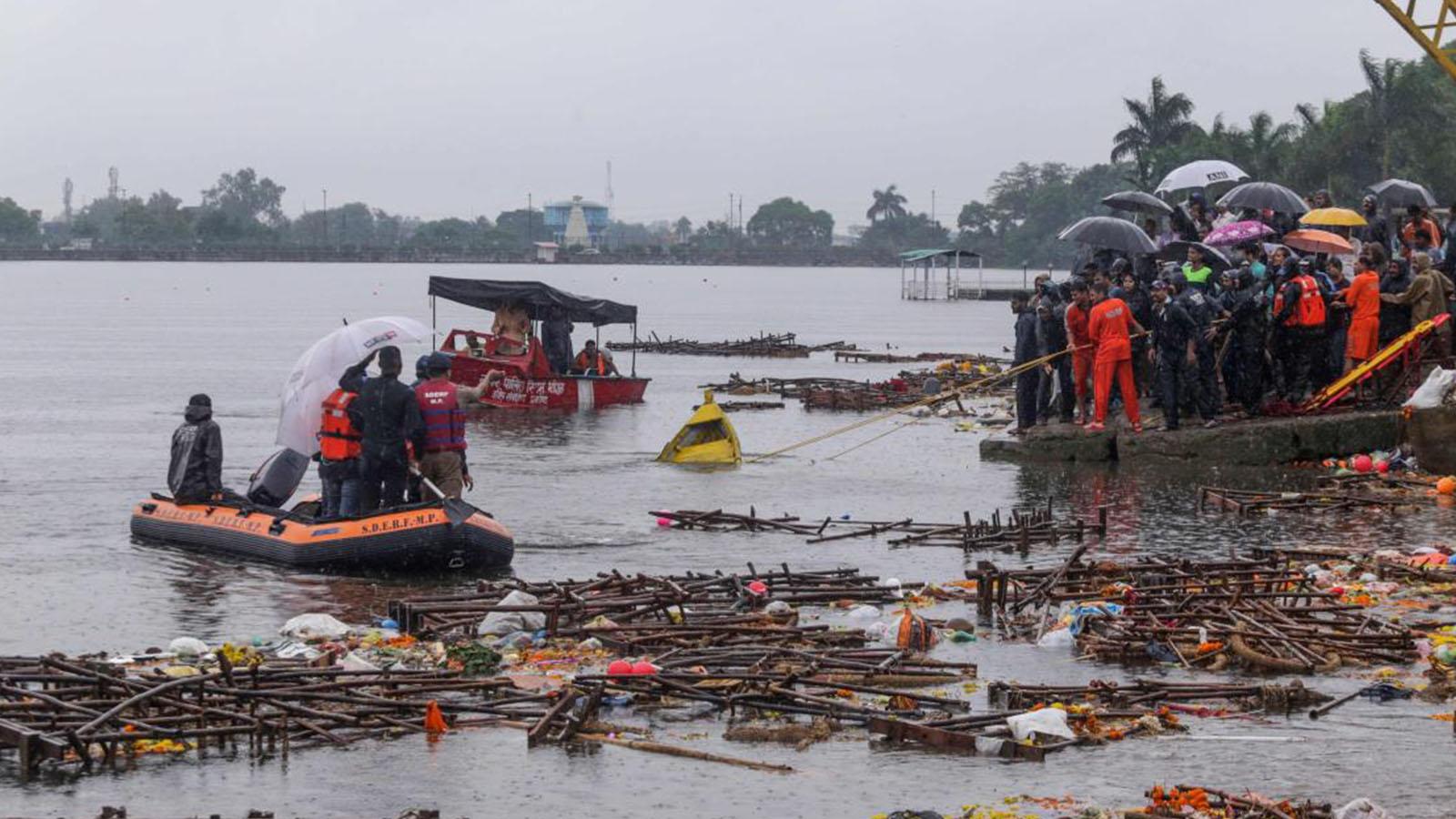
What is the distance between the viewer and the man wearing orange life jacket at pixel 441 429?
17719 millimetres

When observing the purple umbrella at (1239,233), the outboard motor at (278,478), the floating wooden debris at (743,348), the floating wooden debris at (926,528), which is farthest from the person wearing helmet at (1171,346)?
the floating wooden debris at (743,348)

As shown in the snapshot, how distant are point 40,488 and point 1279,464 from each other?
16657mm

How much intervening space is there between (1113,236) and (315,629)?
16009 millimetres

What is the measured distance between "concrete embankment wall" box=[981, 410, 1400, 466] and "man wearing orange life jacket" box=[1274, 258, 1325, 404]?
3.50ft

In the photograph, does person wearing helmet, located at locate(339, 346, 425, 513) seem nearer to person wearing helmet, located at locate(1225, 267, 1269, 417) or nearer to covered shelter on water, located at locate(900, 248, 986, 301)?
person wearing helmet, located at locate(1225, 267, 1269, 417)

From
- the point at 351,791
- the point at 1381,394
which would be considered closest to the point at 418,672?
the point at 351,791

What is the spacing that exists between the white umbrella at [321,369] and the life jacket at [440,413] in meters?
0.76

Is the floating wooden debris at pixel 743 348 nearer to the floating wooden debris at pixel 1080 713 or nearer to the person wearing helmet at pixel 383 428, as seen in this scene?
the person wearing helmet at pixel 383 428

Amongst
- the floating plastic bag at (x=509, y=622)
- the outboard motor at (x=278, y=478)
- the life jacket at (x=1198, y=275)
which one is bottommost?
the floating plastic bag at (x=509, y=622)

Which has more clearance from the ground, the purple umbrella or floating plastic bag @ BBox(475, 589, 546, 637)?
the purple umbrella

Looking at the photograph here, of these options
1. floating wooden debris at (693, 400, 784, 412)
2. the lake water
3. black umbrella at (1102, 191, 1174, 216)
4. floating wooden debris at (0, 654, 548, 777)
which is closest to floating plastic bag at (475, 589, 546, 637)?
floating wooden debris at (0, 654, 548, 777)

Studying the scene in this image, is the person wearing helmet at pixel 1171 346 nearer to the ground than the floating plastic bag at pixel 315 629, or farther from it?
farther from it

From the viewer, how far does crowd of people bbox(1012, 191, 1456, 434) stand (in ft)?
80.0

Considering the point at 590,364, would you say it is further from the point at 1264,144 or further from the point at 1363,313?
the point at 1264,144
